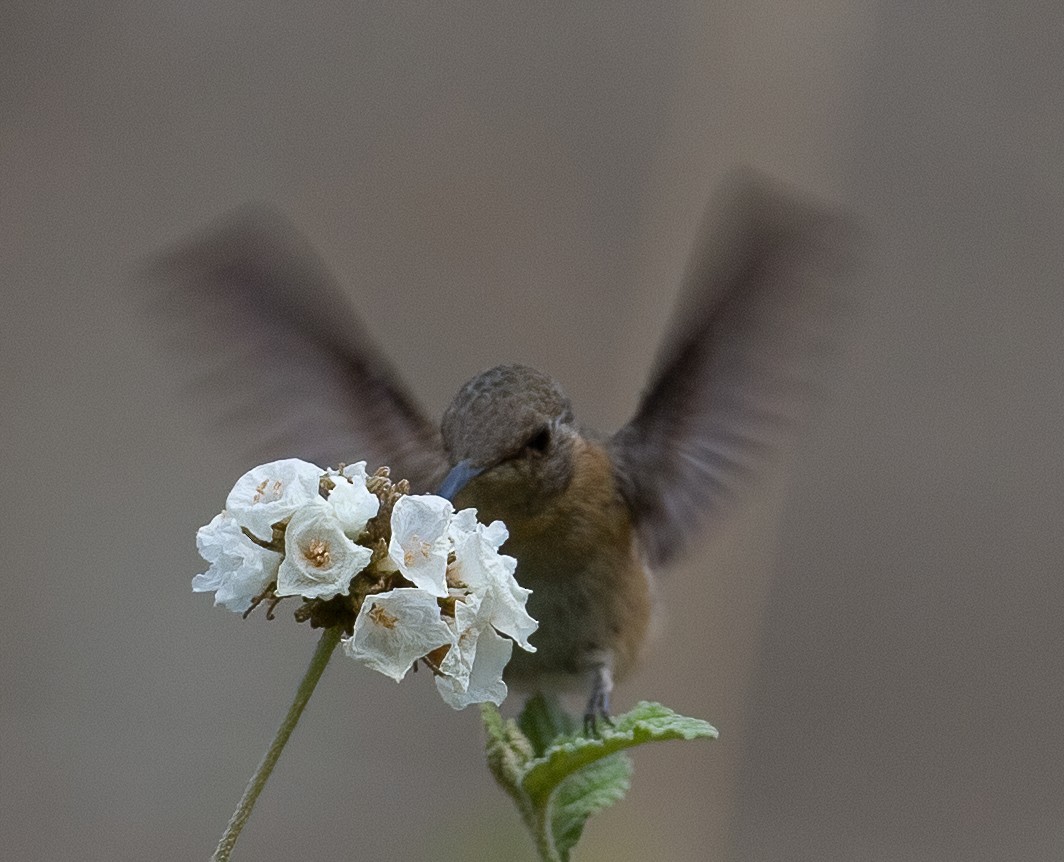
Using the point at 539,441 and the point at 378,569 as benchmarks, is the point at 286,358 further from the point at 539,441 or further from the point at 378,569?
the point at 378,569

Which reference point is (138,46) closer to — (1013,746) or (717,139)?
(717,139)

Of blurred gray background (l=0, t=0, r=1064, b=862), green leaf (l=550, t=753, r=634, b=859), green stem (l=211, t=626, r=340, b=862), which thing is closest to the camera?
green stem (l=211, t=626, r=340, b=862)

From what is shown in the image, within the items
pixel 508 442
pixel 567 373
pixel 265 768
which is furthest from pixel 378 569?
pixel 567 373

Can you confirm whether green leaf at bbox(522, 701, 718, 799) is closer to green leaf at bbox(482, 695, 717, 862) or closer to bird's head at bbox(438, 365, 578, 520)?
green leaf at bbox(482, 695, 717, 862)

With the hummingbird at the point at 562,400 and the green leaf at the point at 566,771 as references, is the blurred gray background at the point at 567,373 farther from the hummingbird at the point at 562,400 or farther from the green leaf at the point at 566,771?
the green leaf at the point at 566,771

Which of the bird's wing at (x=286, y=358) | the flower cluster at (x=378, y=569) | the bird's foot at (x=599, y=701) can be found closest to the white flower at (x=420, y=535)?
the flower cluster at (x=378, y=569)

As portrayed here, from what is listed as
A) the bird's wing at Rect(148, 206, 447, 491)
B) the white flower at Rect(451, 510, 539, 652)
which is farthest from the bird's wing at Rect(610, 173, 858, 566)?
the white flower at Rect(451, 510, 539, 652)

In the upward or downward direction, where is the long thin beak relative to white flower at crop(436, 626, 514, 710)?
downward
